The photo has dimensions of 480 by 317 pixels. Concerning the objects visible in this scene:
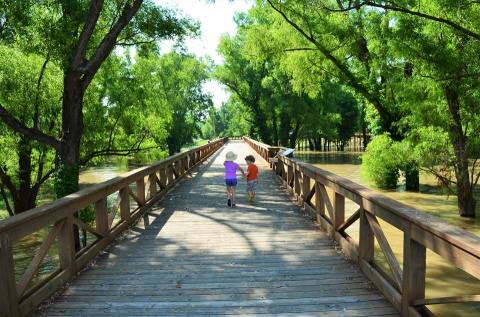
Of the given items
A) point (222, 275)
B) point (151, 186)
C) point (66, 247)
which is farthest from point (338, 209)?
point (151, 186)

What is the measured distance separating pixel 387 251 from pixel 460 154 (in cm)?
994

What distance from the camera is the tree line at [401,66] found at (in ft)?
34.7

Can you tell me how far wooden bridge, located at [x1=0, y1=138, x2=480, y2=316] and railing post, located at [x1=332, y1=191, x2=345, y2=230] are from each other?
22 millimetres

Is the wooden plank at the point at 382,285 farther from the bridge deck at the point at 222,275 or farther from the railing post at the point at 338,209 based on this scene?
the railing post at the point at 338,209

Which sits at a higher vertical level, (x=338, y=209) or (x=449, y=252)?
(x=449, y=252)

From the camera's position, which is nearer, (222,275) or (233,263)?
(222,275)

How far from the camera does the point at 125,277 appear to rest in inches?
204

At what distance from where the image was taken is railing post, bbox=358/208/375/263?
5051mm

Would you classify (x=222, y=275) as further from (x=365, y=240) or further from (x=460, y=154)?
(x=460, y=154)

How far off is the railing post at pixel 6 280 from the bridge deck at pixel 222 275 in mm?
506

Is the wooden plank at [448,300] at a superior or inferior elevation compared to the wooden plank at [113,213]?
inferior

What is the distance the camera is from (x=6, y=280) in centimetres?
366

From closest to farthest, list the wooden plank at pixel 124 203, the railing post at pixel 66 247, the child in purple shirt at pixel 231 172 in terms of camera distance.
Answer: the railing post at pixel 66 247
the wooden plank at pixel 124 203
the child in purple shirt at pixel 231 172

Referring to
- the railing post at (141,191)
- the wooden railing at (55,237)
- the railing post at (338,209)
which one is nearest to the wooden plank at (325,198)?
the railing post at (338,209)
